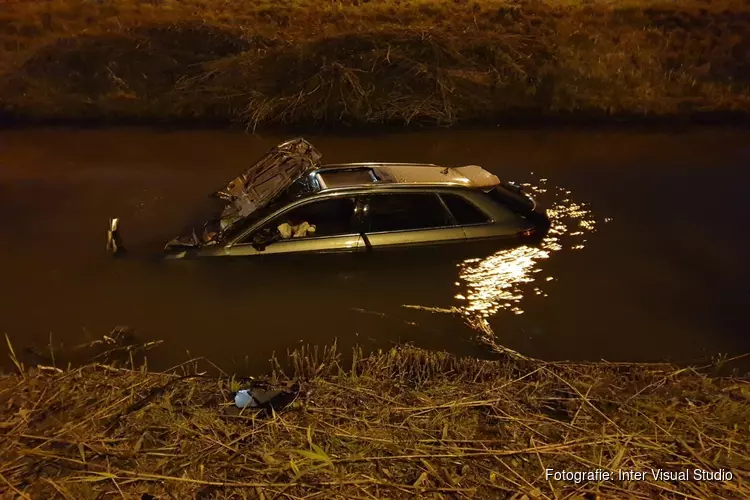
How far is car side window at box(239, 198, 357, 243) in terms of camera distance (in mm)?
6754

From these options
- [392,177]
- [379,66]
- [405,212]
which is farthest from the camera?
[379,66]

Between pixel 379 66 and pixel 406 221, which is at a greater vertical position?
pixel 379 66

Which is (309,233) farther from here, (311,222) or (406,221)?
(406,221)

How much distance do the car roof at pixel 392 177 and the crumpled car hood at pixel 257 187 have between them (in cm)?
25

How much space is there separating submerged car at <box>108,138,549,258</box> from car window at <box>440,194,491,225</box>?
0.01 m

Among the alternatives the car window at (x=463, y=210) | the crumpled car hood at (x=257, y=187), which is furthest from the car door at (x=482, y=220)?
the crumpled car hood at (x=257, y=187)

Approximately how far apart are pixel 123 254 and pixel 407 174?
3.93 metres

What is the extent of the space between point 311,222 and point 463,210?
185 centimetres

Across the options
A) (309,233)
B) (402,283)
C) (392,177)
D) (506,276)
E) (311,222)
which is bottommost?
(402,283)

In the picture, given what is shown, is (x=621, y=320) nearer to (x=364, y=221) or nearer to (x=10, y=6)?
(x=364, y=221)

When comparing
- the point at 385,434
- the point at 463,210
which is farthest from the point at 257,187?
the point at 385,434

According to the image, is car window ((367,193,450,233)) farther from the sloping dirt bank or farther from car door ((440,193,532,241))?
the sloping dirt bank

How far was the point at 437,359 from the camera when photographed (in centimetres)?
572

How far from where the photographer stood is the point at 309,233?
22.5 ft
